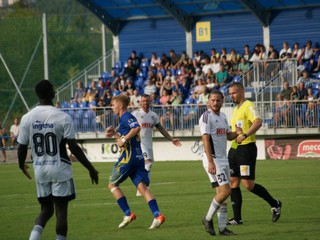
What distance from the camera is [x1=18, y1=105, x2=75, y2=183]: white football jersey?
403 inches

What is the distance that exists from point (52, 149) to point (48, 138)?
14 centimetres

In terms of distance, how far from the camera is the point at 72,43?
63.3m

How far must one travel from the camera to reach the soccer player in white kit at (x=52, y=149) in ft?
33.6

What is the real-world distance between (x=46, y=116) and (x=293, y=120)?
78.1 ft

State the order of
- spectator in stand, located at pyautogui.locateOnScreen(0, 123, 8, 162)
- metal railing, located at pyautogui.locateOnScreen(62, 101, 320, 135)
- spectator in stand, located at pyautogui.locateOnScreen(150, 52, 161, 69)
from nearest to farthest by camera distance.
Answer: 1. metal railing, located at pyautogui.locateOnScreen(62, 101, 320, 135)
2. spectator in stand, located at pyautogui.locateOnScreen(0, 123, 8, 162)
3. spectator in stand, located at pyautogui.locateOnScreen(150, 52, 161, 69)

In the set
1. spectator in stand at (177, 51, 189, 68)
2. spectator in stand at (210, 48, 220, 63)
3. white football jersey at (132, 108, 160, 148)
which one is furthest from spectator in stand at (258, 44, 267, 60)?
white football jersey at (132, 108, 160, 148)

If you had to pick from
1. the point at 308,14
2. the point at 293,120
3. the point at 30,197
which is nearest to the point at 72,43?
the point at 308,14

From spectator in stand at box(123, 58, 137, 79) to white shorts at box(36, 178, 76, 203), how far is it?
102 feet

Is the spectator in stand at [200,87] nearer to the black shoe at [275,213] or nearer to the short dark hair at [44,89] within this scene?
the black shoe at [275,213]

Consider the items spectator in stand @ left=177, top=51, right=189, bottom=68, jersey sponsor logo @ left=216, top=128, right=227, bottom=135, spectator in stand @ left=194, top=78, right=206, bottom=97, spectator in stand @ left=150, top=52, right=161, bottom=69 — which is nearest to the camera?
jersey sponsor logo @ left=216, top=128, right=227, bottom=135

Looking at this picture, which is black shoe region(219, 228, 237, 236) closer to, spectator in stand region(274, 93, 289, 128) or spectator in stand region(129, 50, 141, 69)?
spectator in stand region(274, 93, 289, 128)

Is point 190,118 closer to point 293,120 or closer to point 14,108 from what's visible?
point 293,120

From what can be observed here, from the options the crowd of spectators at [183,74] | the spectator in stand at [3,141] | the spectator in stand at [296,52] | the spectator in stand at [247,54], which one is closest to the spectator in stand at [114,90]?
the crowd of spectators at [183,74]

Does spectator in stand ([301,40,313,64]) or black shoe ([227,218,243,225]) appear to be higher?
A: spectator in stand ([301,40,313,64])
